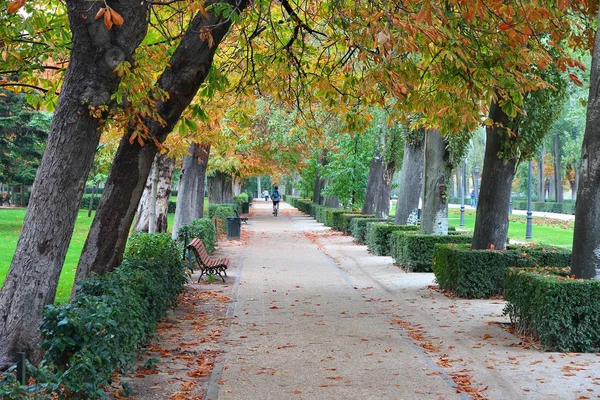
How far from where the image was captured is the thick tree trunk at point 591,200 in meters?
10.3

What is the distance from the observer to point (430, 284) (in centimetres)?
1695

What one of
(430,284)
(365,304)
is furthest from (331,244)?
(365,304)

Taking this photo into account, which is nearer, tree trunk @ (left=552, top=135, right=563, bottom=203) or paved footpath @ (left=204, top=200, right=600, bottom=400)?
paved footpath @ (left=204, top=200, right=600, bottom=400)

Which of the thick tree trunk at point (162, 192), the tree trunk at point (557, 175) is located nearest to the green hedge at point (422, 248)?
the thick tree trunk at point (162, 192)

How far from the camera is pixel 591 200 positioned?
10367 millimetres

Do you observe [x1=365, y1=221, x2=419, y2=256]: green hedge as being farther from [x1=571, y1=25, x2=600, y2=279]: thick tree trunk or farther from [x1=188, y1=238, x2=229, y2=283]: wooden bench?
[x1=571, y1=25, x2=600, y2=279]: thick tree trunk

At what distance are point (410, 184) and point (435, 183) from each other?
4970 mm

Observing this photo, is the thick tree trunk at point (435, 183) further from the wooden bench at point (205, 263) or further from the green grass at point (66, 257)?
the green grass at point (66, 257)

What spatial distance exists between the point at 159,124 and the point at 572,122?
61876 mm

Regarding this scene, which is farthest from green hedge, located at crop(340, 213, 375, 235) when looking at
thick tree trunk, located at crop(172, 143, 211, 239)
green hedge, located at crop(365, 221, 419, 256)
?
thick tree trunk, located at crop(172, 143, 211, 239)

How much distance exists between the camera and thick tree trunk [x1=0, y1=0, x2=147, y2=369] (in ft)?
26.5

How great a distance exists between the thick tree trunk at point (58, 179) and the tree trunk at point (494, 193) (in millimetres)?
9110

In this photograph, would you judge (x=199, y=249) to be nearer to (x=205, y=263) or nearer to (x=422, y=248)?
(x=205, y=263)

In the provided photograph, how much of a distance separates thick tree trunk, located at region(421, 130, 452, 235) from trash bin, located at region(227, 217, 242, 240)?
12296 millimetres
